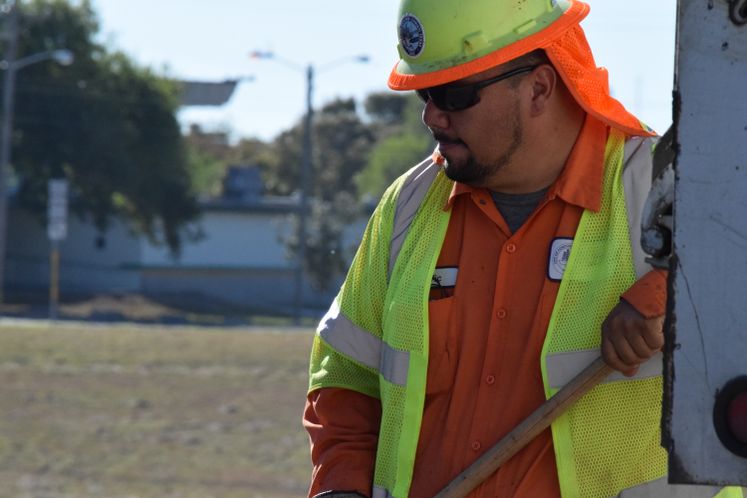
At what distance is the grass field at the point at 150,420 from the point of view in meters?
11.5

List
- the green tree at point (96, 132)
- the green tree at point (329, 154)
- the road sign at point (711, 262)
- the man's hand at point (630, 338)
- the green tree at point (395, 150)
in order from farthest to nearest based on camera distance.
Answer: the green tree at point (329, 154) < the green tree at point (395, 150) < the green tree at point (96, 132) < the man's hand at point (630, 338) < the road sign at point (711, 262)

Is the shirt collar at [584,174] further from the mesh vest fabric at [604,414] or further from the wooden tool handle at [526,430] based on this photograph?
the wooden tool handle at [526,430]

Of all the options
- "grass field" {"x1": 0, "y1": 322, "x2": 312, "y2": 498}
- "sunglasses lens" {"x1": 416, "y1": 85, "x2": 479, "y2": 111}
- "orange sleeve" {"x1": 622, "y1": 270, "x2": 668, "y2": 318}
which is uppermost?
"sunglasses lens" {"x1": 416, "y1": 85, "x2": 479, "y2": 111}

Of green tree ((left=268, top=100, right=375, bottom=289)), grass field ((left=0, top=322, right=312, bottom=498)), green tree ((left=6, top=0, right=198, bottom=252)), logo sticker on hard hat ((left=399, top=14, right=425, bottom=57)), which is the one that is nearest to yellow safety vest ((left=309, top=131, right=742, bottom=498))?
logo sticker on hard hat ((left=399, top=14, right=425, bottom=57))

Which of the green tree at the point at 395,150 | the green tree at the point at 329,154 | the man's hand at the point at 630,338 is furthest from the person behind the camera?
the green tree at the point at 329,154

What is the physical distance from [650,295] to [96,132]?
159 ft

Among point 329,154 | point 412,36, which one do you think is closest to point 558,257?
point 412,36

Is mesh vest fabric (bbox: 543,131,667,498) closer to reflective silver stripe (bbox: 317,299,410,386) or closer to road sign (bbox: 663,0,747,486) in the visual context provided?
reflective silver stripe (bbox: 317,299,410,386)

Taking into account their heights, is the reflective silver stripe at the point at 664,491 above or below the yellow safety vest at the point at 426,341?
below

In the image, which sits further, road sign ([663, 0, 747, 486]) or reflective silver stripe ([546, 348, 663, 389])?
reflective silver stripe ([546, 348, 663, 389])

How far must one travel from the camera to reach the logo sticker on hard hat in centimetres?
325

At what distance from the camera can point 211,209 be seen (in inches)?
2328

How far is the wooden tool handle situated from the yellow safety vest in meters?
0.05

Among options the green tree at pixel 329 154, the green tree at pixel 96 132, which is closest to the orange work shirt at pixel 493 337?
the green tree at pixel 96 132
